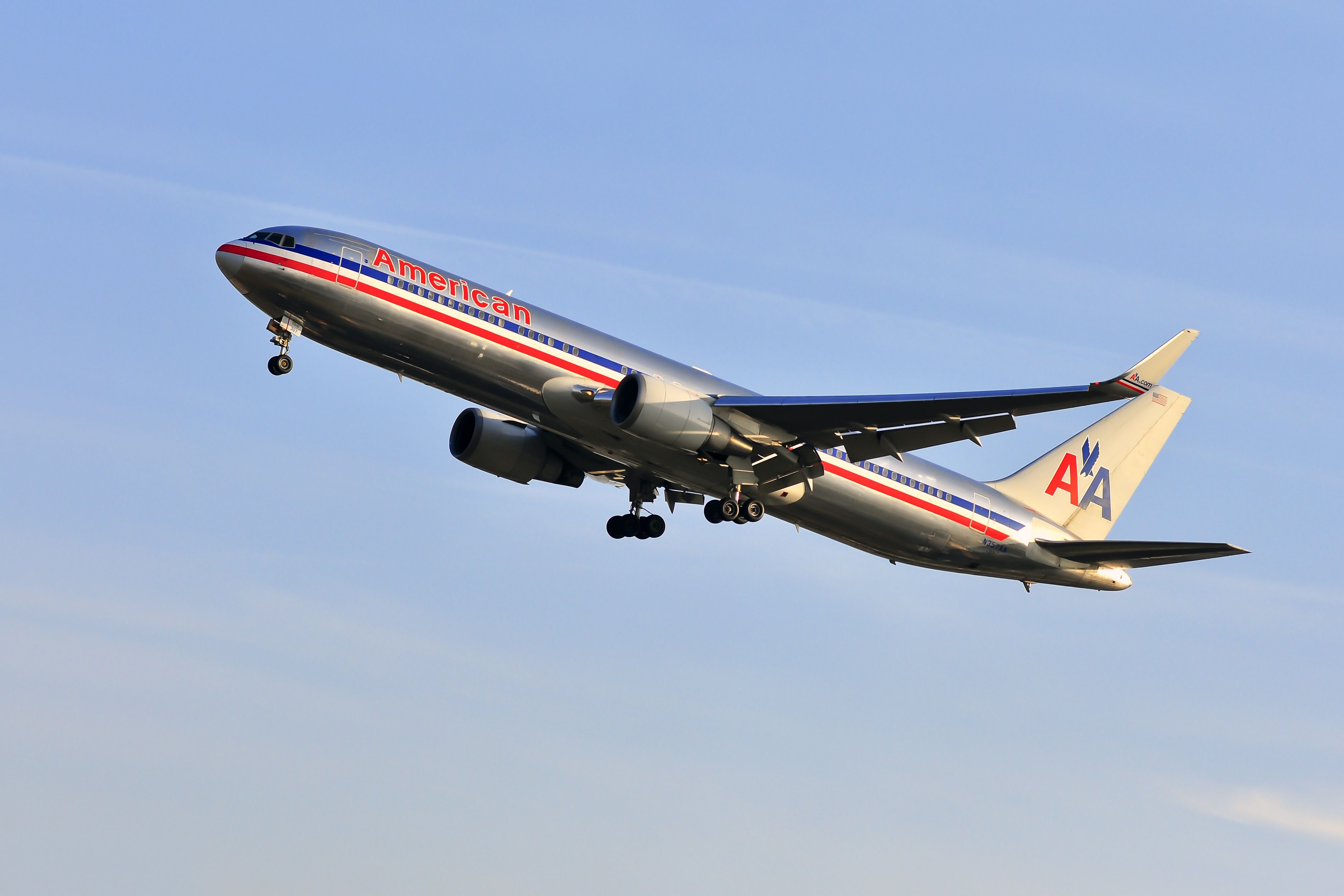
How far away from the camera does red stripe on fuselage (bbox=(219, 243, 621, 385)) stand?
33250 mm

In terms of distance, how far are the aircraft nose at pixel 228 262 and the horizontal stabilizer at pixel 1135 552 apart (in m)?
22.6

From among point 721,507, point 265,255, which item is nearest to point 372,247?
point 265,255

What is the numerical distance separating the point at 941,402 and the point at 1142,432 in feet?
50.5


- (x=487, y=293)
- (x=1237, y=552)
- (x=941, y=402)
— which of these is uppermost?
(x=487, y=293)

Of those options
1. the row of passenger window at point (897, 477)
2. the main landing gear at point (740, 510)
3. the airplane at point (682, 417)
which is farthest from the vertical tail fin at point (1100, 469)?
the main landing gear at point (740, 510)

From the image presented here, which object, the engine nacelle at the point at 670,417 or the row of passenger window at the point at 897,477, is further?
the row of passenger window at the point at 897,477

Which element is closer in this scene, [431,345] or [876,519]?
[431,345]

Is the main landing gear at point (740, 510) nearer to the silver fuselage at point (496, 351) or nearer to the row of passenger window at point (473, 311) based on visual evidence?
the silver fuselage at point (496, 351)

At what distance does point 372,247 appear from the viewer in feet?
112

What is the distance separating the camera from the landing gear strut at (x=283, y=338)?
34.0 metres

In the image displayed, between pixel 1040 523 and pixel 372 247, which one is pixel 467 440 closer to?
pixel 372 247

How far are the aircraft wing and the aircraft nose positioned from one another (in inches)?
465

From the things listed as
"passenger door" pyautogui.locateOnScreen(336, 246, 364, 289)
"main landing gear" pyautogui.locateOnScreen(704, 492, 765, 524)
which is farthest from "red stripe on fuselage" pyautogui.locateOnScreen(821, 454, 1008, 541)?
"passenger door" pyautogui.locateOnScreen(336, 246, 364, 289)

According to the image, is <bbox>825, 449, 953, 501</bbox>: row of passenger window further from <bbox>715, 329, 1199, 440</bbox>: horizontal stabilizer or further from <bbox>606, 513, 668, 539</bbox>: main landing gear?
<bbox>606, 513, 668, 539</bbox>: main landing gear
